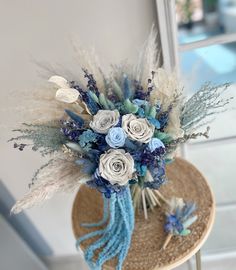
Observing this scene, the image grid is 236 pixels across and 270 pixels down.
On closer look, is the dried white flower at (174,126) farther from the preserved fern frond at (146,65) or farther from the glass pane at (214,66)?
the glass pane at (214,66)

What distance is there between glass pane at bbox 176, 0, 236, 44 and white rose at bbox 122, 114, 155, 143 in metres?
0.46

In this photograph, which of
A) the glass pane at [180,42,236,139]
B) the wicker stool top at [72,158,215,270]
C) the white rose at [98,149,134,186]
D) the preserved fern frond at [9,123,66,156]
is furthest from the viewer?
Answer: the glass pane at [180,42,236,139]

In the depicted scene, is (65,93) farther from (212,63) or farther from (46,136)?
(212,63)

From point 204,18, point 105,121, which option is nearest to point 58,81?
point 105,121

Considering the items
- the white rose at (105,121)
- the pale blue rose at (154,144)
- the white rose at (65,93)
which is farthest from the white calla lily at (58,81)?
the pale blue rose at (154,144)

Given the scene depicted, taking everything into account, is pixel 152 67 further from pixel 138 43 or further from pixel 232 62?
pixel 232 62

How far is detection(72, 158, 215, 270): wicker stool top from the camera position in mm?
939

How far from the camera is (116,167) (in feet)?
2.34

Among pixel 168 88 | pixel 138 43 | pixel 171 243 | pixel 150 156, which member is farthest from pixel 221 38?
pixel 171 243

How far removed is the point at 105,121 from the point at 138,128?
0.25ft

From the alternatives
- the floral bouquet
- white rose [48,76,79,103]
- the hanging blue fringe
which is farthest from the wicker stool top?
white rose [48,76,79,103]

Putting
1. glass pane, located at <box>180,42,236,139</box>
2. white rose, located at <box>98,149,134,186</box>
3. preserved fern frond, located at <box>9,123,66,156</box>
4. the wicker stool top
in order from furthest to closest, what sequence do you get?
glass pane, located at <box>180,42,236,139</box> < the wicker stool top < preserved fern frond, located at <box>9,123,66,156</box> < white rose, located at <box>98,149,134,186</box>

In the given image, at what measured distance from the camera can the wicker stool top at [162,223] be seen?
94 cm

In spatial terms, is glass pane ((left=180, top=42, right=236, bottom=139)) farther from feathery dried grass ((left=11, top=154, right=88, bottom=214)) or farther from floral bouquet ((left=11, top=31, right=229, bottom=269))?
feathery dried grass ((left=11, top=154, right=88, bottom=214))
